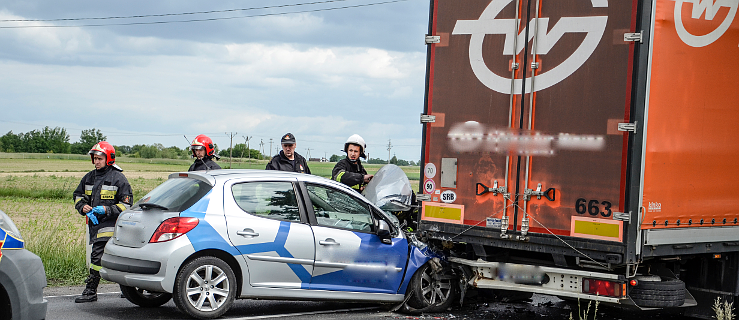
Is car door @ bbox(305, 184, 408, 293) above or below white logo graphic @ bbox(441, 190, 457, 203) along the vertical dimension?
below

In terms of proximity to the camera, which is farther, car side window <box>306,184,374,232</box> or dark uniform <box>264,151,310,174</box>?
dark uniform <box>264,151,310,174</box>

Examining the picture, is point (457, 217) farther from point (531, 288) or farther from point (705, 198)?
point (705, 198)

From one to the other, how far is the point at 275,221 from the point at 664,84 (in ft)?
12.2

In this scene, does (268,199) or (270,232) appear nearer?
(270,232)

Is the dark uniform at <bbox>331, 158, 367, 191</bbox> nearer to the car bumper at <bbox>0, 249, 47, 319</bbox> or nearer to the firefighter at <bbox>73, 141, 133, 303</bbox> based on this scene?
the firefighter at <bbox>73, 141, 133, 303</bbox>

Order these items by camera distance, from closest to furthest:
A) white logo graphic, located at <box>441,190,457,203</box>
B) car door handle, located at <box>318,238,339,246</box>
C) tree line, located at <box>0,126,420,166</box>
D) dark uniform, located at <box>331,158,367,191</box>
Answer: car door handle, located at <box>318,238,339,246</box>
white logo graphic, located at <box>441,190,457,203</box>
dark uniform, located at <box>331,158,367,191</box>
tree line, located at <box>0,126,420,166</box>

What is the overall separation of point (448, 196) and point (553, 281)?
1.31m

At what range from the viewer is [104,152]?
7883 millimetres

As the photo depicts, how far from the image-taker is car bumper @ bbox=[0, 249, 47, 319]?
14.3 ft

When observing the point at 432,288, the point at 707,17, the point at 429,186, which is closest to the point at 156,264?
the point at 429,186

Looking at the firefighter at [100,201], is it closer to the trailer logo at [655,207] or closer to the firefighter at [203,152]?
the firefighter at [203,152]

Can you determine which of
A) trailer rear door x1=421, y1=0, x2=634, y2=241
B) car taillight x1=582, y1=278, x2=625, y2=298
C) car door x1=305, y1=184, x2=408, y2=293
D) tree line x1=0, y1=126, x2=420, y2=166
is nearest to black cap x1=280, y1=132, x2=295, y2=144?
car door x1=305, y1=184, x2=408, y2=293

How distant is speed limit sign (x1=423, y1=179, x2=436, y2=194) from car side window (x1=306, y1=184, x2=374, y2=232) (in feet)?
2.10

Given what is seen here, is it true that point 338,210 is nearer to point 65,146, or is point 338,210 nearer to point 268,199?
point 268,199
